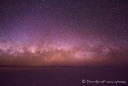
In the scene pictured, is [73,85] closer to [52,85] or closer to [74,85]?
[74,85]

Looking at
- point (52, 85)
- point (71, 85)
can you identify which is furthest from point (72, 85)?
point (52, 85)

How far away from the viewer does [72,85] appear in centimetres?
2905

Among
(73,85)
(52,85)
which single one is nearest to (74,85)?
(73,85)

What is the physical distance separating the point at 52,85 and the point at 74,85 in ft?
13.2

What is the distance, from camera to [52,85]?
29.1 m

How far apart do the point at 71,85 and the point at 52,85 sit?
3.47 metres

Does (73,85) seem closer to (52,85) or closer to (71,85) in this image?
(71,85)

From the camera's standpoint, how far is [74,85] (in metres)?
29.3

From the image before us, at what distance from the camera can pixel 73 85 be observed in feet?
95.7

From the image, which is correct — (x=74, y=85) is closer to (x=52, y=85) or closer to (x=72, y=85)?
(x=72, y=85)

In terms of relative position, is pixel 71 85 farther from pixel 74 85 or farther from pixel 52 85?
pixel 52 85

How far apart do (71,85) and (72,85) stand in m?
0.20

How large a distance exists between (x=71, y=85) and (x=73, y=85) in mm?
422

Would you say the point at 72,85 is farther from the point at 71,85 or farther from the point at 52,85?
the point at 52,85
